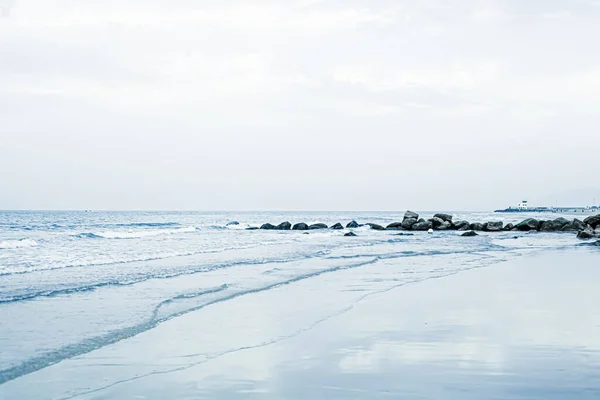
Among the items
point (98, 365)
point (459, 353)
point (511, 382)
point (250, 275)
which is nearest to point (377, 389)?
point (511, 382)

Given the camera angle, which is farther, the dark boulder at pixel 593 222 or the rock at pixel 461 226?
the rock at pixel 461 226

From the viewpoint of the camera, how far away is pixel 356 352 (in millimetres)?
7719

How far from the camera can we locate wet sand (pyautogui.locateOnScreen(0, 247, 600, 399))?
6.03 meters

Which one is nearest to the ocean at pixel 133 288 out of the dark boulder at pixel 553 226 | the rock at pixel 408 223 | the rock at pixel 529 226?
the rock at pixel 408 223

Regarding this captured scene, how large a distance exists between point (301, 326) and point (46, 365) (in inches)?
156

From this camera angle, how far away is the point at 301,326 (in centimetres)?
963

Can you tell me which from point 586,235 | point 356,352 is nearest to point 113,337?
point 356,352

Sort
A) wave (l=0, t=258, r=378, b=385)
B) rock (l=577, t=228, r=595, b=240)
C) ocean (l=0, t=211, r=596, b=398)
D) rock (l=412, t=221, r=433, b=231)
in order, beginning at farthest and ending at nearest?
rock (l=412, t=221, r=433, b=231) → rock (l=577, t=228, r=595, b=240) → ocean (l=0, t=211, r=596, b=398) → wave (l=0, t=258, r=378, b=385)

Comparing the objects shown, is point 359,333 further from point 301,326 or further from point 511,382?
point 511,382

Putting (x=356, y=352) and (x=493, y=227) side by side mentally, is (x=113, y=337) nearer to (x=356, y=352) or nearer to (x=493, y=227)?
(x=356, y=352)

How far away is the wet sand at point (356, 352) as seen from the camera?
603cm

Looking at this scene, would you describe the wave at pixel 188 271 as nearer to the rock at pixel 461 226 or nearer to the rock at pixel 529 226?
the rock at pixel 461 226

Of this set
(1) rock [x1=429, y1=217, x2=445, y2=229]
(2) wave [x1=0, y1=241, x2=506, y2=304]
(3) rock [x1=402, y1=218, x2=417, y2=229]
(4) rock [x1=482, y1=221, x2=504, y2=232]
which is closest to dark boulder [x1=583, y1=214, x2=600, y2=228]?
(4) rock [x1=482, y1=221, x2=504, y2=232]

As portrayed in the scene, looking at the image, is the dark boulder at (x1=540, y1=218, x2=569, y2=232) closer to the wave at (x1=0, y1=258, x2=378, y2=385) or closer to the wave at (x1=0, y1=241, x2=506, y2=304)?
the wave at (x1=0, y1=241, x2=506, y2=304)
